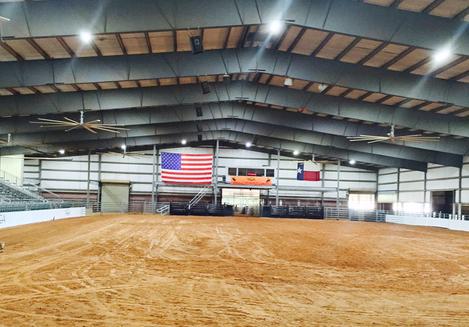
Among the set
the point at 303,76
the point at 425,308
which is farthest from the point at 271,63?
the point at 425,308

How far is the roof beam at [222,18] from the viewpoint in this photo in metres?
9.23

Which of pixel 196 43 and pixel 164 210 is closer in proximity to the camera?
pixel 196 43

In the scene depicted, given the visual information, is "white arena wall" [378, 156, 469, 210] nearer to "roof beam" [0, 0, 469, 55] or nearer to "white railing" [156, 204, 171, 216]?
"roof beam" [0, 0, 469, 55]

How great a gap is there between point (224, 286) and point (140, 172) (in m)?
29.0

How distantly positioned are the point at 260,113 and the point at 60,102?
1180 cm

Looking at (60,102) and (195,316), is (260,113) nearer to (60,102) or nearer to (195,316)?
(60,102)

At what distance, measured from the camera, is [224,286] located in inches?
231

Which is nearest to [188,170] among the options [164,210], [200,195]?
[200,195]

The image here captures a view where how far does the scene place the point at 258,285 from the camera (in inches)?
236

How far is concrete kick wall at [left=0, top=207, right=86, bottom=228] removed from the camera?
1627 cm

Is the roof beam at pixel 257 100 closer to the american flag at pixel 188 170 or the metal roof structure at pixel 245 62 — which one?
the metal roof structure at pixel 245 62

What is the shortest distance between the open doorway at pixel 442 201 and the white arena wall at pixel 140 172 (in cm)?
866

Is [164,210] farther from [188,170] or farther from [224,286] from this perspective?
[224,286]

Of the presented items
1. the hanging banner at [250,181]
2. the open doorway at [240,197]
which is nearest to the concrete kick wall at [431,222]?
the hanging banner at [250,181]
